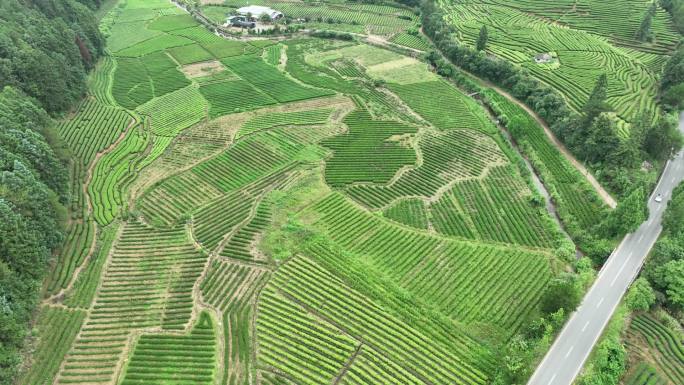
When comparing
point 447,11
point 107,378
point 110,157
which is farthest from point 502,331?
point 447,11

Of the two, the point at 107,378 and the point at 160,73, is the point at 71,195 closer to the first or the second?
the point at 107,378

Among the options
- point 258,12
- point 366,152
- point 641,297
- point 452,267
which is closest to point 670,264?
→ point 641,297

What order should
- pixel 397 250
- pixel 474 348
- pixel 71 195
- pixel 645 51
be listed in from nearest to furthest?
pixel 474 348 → pixel 397 250 → pixel 71 195 → pixel 645 51

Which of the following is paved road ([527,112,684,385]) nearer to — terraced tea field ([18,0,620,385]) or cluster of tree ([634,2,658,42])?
terraced tea field ([18,0,620,385])

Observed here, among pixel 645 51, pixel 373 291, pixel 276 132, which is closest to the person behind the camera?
pixel 373 291

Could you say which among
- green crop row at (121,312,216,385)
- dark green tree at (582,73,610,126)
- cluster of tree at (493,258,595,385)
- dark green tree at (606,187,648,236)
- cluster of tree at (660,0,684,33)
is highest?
cluster of tree at (660,0,684,33)

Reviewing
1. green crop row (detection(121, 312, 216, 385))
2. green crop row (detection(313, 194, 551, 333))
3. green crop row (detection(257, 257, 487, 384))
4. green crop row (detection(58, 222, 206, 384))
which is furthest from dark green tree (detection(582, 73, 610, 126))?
green crop row (detection(121, 312, 216, 385))

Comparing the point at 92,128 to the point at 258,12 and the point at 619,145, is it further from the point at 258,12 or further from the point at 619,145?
the point at 619,145
